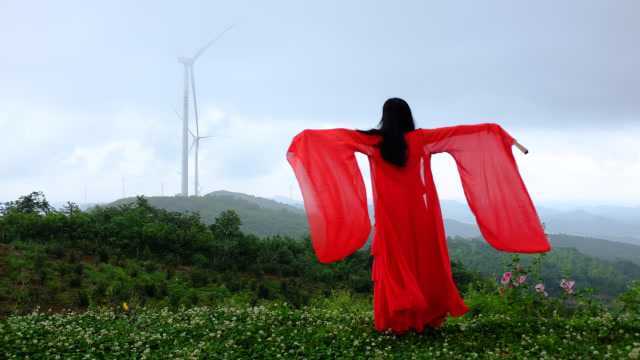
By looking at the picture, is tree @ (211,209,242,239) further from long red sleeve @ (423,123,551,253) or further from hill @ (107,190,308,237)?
hill @ (107,190,308,237)

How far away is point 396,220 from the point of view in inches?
284

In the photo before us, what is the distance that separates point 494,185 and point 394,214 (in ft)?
5.03

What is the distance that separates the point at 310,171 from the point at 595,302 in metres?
5.06

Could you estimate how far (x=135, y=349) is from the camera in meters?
7.21

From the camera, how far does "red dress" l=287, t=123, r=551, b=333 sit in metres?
7.12

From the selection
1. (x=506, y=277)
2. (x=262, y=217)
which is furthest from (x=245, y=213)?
(x=506, y=277)

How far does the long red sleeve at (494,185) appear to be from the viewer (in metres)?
7.62

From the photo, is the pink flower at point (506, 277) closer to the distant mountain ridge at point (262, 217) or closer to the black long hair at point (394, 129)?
the black long hair at point (394, 129)

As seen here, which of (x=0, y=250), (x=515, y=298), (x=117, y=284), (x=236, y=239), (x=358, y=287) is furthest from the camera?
(x=236, y=239)

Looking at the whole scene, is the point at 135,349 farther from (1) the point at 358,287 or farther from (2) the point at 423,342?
(1) the point at 358,287

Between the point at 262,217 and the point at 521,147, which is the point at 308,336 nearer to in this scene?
the point at 521,147

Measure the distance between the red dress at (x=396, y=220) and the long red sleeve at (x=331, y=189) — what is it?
0.01 metres

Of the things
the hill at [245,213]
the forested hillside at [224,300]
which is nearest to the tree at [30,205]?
the forested hillside at [224,300]

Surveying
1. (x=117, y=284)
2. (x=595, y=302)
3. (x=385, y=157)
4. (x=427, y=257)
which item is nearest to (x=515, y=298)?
(x=595, y=302)
